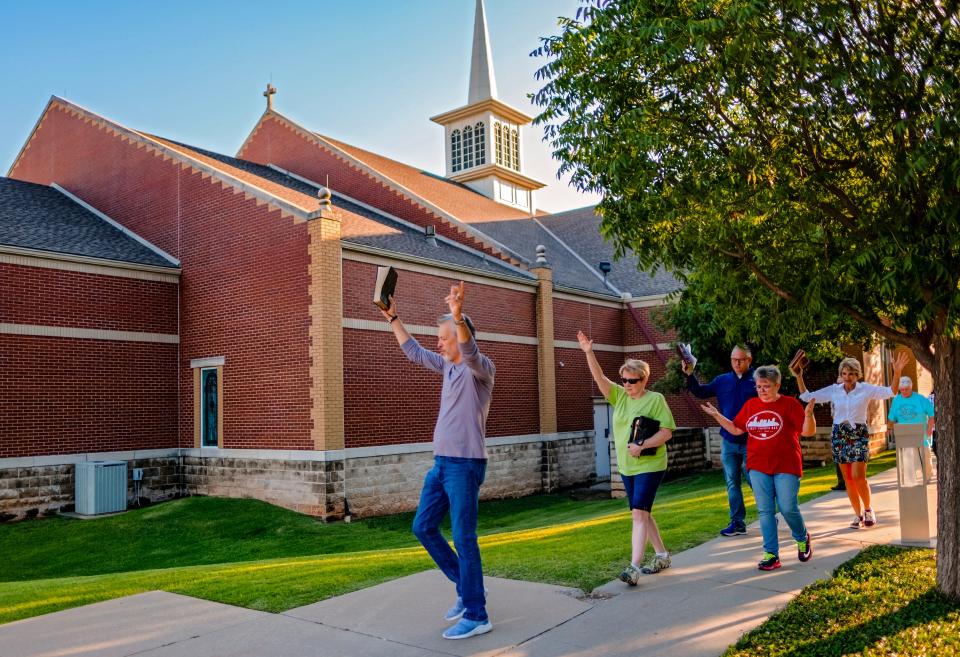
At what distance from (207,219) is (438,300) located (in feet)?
19.8

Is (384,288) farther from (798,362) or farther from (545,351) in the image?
(545,351)

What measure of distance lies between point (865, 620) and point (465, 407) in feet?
10.3

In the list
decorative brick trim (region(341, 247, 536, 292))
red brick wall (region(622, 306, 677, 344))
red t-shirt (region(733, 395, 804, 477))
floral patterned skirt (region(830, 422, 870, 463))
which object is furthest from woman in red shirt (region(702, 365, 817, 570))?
red brick wall (region(622, 306, 677, 344))

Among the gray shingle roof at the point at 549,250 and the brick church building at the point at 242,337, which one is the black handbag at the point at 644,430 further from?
the gray shingle roof at the point at 549,250

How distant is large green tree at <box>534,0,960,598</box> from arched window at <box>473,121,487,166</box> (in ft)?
88.6

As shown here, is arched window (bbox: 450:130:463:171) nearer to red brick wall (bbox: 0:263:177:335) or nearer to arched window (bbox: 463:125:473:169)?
arched window (bbox: 463:125:473:169)

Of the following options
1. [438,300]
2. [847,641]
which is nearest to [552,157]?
[847,641]

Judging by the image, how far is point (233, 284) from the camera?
1767 cm

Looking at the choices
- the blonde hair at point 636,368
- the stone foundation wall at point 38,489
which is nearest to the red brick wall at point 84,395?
the stone foundation wall at point 38,489

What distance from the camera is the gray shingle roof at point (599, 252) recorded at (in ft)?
86.9

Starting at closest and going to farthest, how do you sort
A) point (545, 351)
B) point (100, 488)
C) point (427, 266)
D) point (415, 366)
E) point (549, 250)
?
point (100, 488) < point (415, 366) < point (427, 266) < point (545, 351) < point (549, 250)

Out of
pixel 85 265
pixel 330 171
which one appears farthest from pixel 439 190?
pixel 85 265

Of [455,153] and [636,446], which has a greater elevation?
[455,153]

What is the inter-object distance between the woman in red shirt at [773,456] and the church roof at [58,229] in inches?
604
